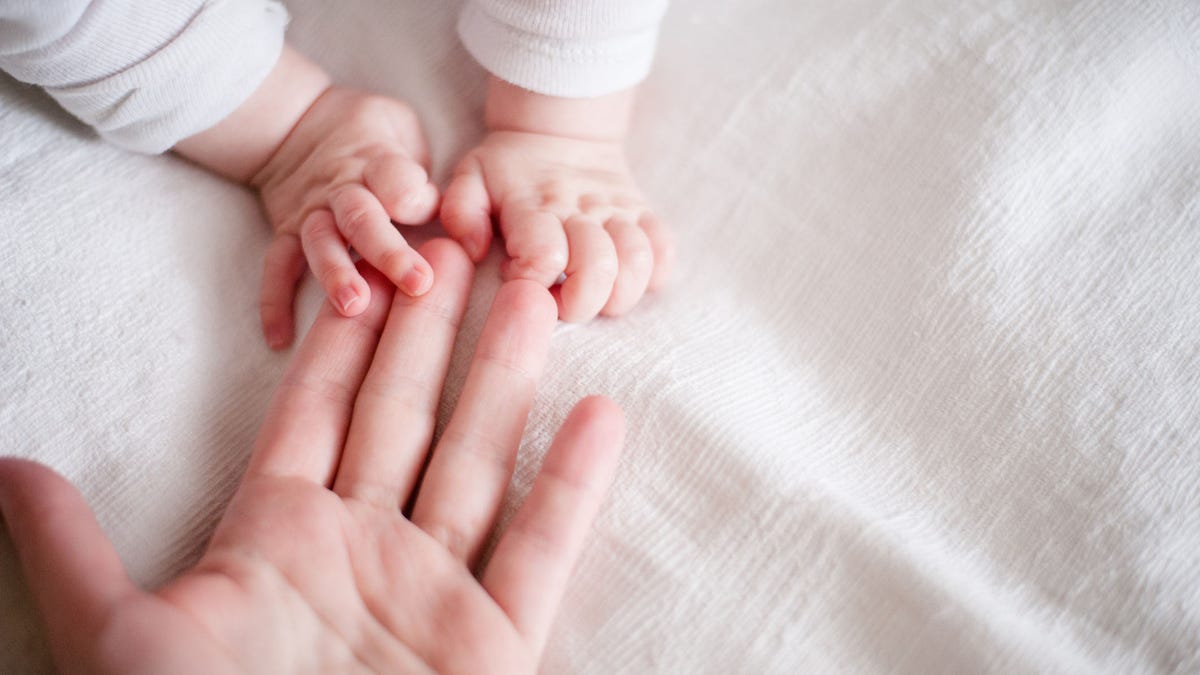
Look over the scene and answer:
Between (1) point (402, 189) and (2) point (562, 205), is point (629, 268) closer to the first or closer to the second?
(2) point (562, 205)

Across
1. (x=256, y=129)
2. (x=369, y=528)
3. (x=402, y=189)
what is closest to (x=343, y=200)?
(x=402, y=189)

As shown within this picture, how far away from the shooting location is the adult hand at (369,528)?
1.32 ft

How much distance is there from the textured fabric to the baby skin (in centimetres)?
3

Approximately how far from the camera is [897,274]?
61 centimetres

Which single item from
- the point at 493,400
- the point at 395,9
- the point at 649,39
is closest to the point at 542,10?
the point at 649,39

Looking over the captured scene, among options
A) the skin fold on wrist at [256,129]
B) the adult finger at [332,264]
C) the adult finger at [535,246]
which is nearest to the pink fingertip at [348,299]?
the adult finger at [332,264]

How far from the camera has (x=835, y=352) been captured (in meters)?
0.59

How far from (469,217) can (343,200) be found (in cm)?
9

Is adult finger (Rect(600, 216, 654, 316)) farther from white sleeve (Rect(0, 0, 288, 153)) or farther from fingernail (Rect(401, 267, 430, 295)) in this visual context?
white sleeve (Rect(0, 0, 288, 153))

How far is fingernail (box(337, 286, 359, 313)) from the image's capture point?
1.75ft

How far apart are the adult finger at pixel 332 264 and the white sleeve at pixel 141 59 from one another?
14cm

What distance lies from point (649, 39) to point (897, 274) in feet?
0.97

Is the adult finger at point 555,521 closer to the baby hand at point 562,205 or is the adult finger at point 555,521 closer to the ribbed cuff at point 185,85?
the baby hand at point 562,205

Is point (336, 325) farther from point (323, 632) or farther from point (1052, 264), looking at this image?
point (1052, 264)
